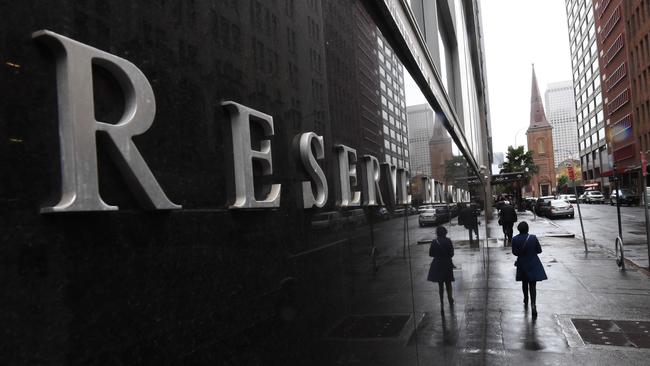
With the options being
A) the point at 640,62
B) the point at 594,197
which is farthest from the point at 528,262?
the point at 594,197

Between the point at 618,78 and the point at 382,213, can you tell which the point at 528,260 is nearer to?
the point at 382,213

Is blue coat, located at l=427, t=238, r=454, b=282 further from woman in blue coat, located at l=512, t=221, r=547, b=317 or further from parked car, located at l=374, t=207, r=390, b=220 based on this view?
woman in blue coat, located at l=512, t=221, r=547, b=317

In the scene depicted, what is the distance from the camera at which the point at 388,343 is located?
8.93 ft

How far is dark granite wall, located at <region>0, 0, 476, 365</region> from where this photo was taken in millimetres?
847

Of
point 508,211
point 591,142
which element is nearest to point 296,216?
point 508,211

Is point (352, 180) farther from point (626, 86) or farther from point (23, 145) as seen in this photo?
point (626, 86)

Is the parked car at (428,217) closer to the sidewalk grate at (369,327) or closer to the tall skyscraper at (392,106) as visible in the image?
the tall skyscraper at (392,106)

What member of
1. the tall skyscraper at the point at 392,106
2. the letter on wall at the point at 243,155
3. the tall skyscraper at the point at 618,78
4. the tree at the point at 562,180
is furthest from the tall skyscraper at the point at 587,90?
the letter on wall at the point at 243,155

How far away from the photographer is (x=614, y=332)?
7008 millimetres

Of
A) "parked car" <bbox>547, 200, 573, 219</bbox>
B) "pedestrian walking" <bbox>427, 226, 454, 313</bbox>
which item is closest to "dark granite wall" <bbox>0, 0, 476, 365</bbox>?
"pedestrian walking" <bbox>427, 226, 454, 313</bbox>

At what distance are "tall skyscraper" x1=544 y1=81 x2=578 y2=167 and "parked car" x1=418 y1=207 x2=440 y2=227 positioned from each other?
18057cm

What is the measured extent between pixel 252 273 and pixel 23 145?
2.71ft

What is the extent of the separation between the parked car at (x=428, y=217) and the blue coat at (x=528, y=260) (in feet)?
13.5

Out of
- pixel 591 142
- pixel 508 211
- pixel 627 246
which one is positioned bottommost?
pixel 627 246
